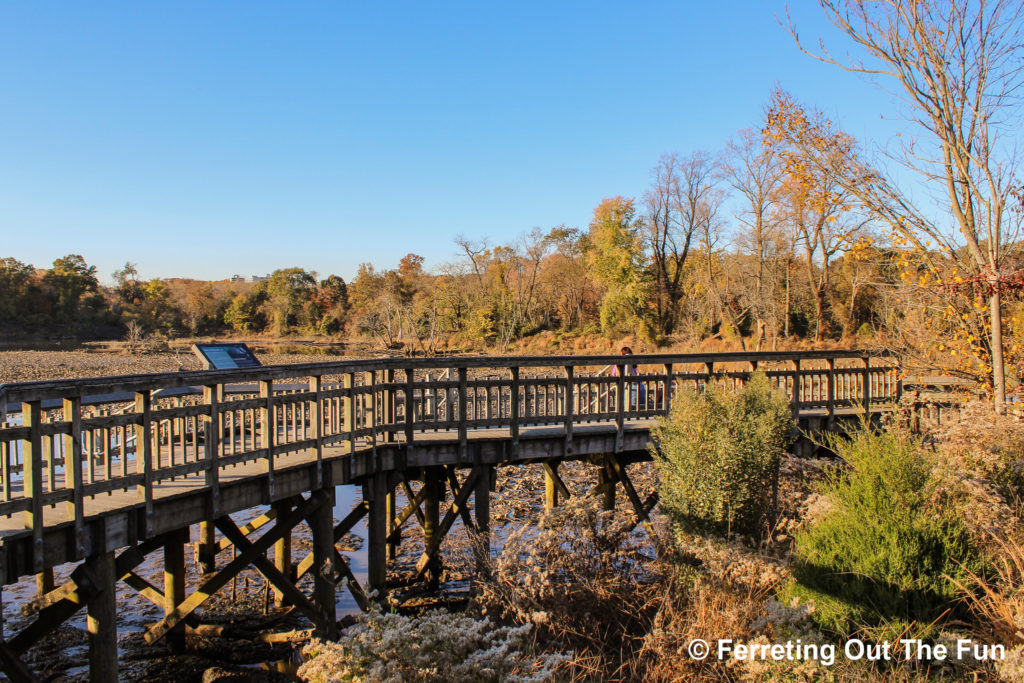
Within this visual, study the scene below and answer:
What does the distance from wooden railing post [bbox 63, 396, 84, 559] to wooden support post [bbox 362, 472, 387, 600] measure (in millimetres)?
3944

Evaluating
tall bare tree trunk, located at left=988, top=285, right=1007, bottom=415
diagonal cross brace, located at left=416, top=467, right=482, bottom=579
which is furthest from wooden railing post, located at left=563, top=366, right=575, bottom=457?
tall bare tree trunk, located at left=988, top=285, right=1007, bottom=415

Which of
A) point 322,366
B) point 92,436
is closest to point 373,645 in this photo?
point 92,436

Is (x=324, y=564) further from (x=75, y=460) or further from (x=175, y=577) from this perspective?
(x=75, y=460)

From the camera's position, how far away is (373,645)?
4.41 meters

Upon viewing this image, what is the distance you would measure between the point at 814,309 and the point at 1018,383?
31.1 meters

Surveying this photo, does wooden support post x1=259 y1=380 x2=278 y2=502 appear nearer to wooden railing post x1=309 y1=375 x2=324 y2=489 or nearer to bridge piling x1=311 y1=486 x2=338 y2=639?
wooden railing post x1=309 y1=375 x2=324 y2=489

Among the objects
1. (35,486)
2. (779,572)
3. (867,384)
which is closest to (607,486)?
(779,572)

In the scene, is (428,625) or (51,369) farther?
(51,369)

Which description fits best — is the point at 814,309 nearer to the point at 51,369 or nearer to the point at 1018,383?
the point at 1018,383

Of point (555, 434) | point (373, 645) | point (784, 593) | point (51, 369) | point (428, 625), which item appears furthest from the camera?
point (51, 369)

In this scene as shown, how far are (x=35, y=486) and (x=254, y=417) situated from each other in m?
2.53

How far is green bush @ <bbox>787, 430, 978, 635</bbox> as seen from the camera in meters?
Result: 6.14

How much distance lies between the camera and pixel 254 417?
734 centimetres

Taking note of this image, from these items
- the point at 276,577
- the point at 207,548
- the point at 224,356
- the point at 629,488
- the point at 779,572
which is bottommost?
the point at 207,548
